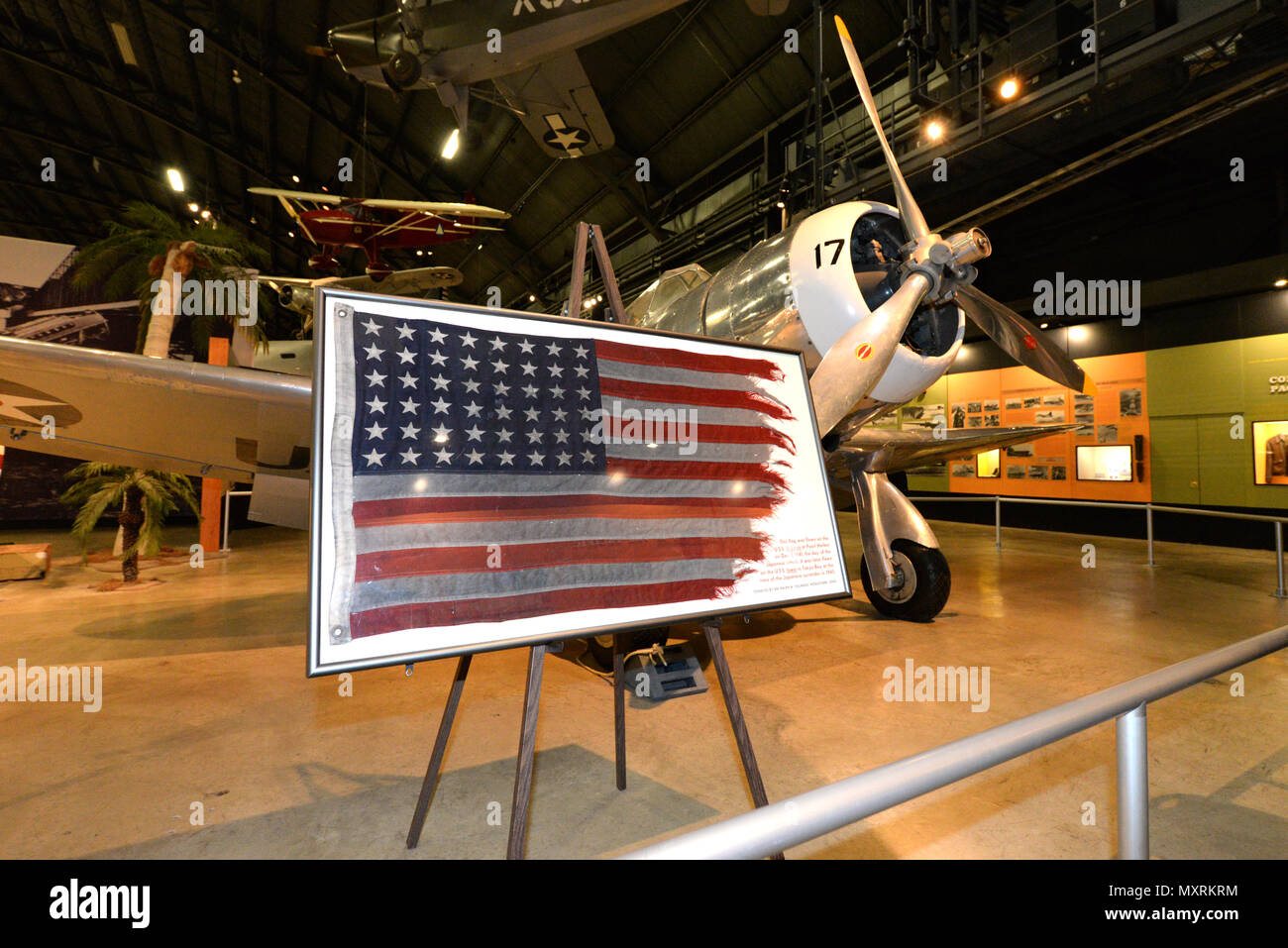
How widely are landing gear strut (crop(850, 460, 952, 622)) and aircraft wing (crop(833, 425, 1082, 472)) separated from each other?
5.3 inches

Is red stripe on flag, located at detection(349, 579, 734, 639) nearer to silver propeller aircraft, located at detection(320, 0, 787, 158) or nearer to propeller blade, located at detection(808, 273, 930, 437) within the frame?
propeller blade, located at detection(808, 273, 930, 437)

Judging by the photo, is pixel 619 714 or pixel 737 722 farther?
pixel 619 714

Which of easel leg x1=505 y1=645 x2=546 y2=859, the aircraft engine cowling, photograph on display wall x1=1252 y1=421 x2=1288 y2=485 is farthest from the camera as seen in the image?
photograph on display wall x1=1252 y1=421 x2=1288 y2=485

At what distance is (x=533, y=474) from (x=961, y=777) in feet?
3.36

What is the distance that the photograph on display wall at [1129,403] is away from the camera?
9258 mm

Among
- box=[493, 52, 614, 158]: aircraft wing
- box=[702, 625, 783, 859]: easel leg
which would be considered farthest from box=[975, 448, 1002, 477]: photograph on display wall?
box=[702, 625, 783, 859]: easel leg

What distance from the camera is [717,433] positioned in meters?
1.69

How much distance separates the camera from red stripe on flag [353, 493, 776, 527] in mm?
1217

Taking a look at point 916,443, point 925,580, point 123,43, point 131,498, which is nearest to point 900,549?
point 925,580

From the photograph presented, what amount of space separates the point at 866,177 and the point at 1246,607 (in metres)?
6.40

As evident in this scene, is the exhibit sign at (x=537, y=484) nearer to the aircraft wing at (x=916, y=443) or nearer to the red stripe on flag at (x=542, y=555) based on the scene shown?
the red stripe on flag at (x=542, y=555)

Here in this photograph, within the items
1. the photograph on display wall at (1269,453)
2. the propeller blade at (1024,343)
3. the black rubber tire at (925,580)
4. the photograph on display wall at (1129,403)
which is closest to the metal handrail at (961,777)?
the propeller blade at (1024,343)

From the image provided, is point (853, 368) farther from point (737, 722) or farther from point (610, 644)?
point (610, 644)

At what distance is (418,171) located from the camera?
1645 cm
